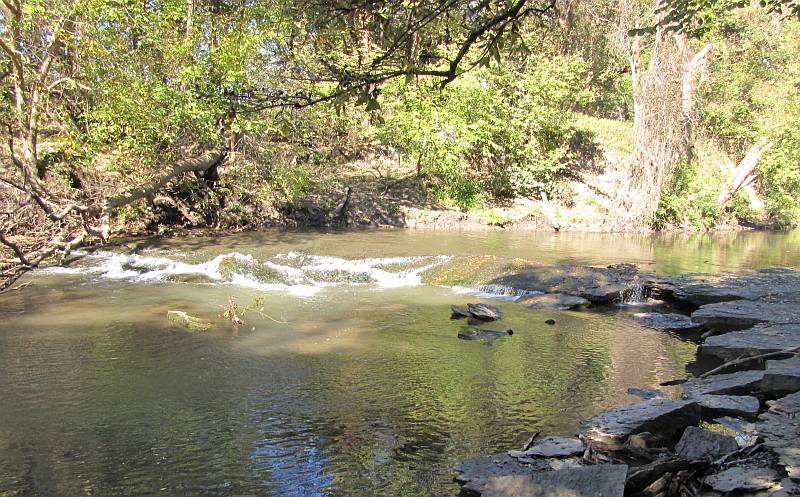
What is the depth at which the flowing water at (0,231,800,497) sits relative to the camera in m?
4.93

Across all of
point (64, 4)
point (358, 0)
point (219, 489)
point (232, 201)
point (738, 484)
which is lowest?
point (219, 489)

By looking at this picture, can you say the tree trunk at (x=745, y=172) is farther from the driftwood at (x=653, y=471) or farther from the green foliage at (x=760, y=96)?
the driftwood at (x=653, y=471)

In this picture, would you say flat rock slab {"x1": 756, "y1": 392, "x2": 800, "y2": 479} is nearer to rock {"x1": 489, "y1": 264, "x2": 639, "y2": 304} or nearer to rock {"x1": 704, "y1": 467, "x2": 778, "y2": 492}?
rock {"x1": 704, "y1": 467, "x2": 778, "y2": 492}

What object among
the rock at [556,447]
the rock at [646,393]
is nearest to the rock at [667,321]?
the rock at [646,393]

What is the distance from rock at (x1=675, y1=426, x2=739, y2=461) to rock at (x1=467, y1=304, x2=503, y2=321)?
5.22 metres

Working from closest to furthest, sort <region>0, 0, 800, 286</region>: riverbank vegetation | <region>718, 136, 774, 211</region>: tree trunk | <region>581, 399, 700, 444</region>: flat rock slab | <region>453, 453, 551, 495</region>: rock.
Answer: <region>453, 453, 551, 495</region>: rock → <region>581, 399, 700, 444</region>: flat rock slab → <region>0, 0, 800, 286</region>: riverbank vegetation → <region>718, 136, 774, 211</region>: tree trunk

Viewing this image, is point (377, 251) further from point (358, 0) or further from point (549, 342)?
point (358, 0)

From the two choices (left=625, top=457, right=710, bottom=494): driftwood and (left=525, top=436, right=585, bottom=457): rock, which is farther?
(left=525, top=436, right=585, bottom=457): rock

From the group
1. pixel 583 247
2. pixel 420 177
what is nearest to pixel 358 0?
pixel 583 247

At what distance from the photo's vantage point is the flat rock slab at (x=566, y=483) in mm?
3701

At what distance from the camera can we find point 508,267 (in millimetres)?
13156

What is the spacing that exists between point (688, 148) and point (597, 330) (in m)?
19.3

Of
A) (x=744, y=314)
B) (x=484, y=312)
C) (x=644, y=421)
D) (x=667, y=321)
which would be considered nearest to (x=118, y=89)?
(x=484, y=312)

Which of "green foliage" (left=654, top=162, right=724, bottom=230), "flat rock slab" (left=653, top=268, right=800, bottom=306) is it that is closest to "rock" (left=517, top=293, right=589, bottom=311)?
"flat rock slab" (left=653, top=268, right=800, bottom=306)
